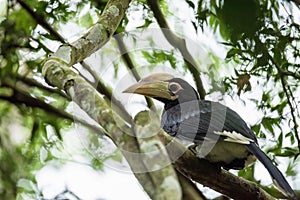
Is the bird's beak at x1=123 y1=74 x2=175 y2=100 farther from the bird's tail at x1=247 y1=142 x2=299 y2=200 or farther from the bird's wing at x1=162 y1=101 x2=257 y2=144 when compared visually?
the bird's tail at x1=247 y1=142 x2=299 y2=200

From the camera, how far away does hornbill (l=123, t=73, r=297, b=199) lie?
84.6 inches

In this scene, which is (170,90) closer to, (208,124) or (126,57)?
(208,124)

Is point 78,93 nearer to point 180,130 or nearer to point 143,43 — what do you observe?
point 180,130

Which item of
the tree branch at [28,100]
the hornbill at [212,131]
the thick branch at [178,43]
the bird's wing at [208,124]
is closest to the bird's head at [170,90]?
the hornbill at [212,131]

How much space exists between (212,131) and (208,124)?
6 cm

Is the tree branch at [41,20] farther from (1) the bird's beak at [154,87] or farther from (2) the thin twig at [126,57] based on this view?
(1) the bird's beak at [154,87]

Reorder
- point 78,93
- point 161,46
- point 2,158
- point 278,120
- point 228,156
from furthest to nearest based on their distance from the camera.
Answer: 1. point 161,46
2. point 2,158
3. point 278,120
4. point 228,156
5. point 78,93

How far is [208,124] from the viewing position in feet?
7.38

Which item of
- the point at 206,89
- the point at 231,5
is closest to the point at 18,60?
the point at 206,89

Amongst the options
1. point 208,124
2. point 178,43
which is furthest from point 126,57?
point 208,124

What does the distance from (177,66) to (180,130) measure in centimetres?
91

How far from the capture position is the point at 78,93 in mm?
1491

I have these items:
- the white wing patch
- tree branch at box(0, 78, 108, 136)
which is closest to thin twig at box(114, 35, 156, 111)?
tree branch at box(0, 78, 108, 136)

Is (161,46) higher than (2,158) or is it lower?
higher
